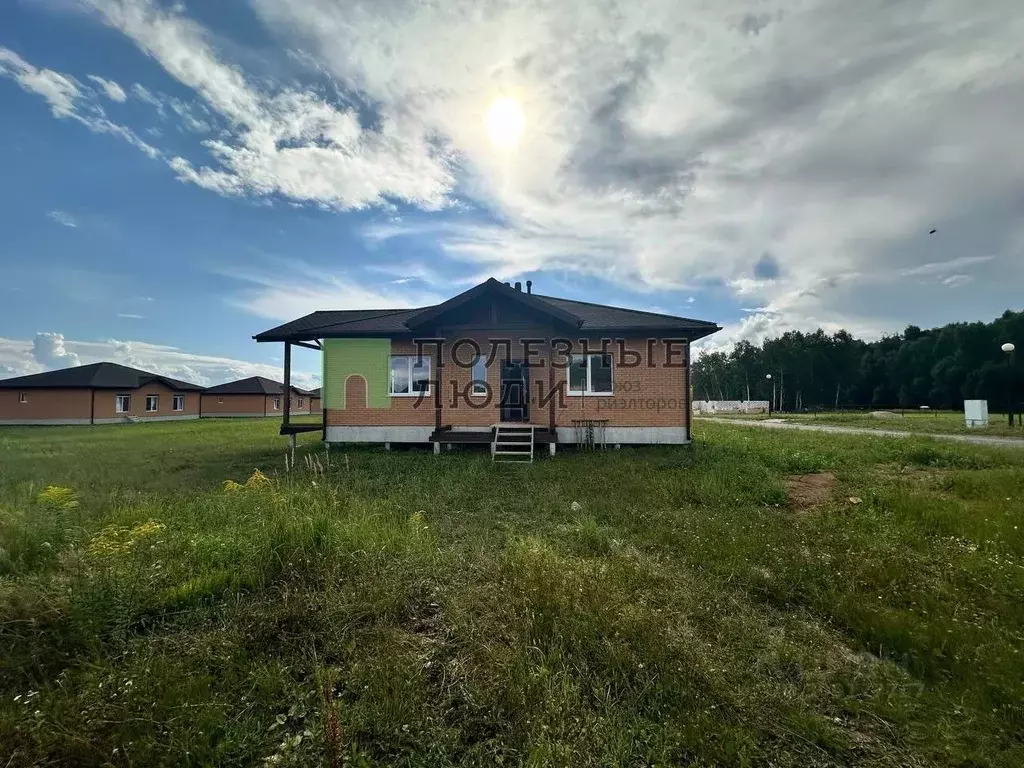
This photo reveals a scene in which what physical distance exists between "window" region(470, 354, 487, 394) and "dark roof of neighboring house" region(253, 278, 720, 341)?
1.79 m

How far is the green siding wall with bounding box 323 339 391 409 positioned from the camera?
12.9 meters

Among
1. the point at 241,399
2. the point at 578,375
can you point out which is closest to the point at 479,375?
the point at 578,375

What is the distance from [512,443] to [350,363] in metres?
5.48

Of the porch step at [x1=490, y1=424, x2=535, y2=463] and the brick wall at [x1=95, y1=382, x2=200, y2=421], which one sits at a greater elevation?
the brick wall at [x1=95, y1=382, x2=200, y2=421]

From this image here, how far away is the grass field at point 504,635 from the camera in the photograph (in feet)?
7.28

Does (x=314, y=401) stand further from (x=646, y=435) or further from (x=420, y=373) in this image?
(x=646, y=435)

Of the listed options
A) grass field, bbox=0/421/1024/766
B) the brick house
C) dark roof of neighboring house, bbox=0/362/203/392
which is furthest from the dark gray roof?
the brick house

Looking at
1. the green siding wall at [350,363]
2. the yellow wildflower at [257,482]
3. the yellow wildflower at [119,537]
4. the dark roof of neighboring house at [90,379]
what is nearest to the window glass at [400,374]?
the green siding wall at [350,363]

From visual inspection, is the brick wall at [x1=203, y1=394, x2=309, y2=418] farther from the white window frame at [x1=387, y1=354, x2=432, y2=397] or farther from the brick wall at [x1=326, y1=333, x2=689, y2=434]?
the white window frame at [x1=387, y1=354, x2=432, y2=397]

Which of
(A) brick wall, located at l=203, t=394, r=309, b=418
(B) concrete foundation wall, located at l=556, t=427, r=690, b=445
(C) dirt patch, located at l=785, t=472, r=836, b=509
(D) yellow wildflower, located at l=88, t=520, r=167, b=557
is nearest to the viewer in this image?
(D) yellow wildflower, located at l=88, t=520, r=167, b=557

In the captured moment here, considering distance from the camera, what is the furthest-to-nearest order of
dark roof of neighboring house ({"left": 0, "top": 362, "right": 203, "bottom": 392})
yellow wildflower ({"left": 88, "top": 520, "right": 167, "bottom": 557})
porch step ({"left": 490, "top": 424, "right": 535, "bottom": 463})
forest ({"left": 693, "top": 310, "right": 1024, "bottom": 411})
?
1. forest ({"left": 693, "top": 310, "right": 1024, "bottom": 411})
2. dark roof of neighboring house ({"left": 0, "top": 362, "right": 203, "bottom": 392})
3. porch step ({"left": 490, "top": 424, "right": 535, "bottom": 463})
4. yellow wildflower ({"left": 88, "top": 520, "right": 167, "bottom": 557})

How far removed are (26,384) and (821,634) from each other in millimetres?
44288

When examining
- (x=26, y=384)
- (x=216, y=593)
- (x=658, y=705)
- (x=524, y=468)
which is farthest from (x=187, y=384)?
(x=658, y=705)

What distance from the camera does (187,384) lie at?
4069 cm
